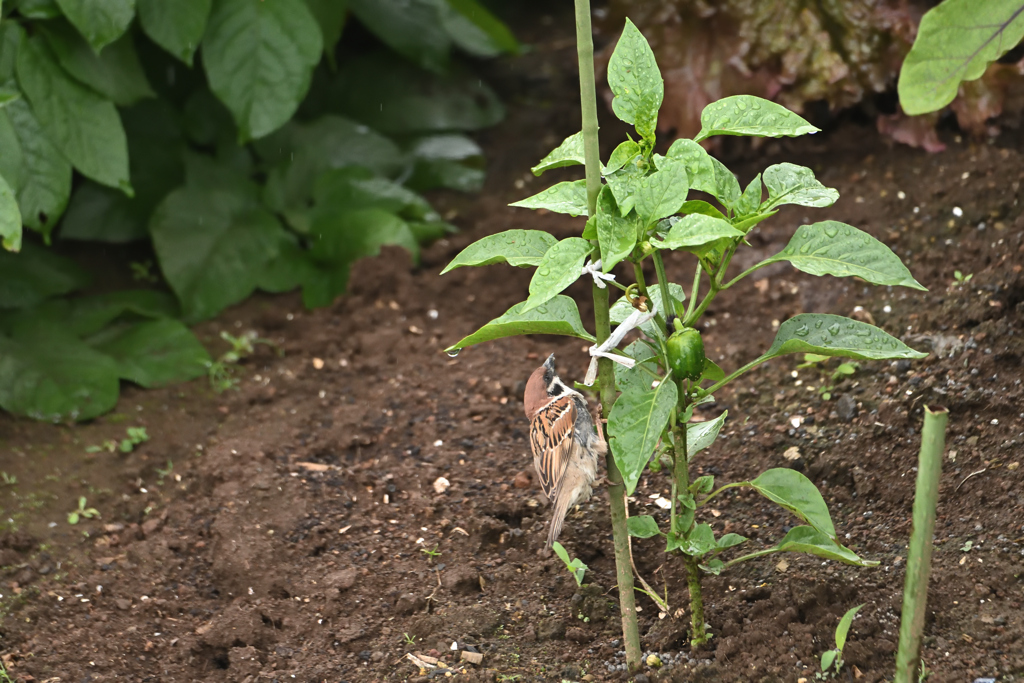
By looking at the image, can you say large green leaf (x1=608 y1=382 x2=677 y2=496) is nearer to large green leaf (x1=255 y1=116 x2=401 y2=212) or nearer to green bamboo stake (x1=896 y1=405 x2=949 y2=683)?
green bamboo stake (x1=896 y1=405 x2=949 y2=683)

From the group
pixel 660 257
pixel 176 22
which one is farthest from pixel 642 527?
pixel 176 22

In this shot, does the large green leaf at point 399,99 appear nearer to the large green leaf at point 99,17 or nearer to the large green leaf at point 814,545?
the large green leaf at point 99,17

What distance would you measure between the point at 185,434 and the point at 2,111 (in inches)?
40.9

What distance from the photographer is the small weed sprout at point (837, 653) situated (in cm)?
146

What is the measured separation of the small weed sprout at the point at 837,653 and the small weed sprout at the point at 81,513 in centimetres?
178

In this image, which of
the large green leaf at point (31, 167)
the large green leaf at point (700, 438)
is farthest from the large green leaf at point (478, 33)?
the large green leaf at point (700, 438)

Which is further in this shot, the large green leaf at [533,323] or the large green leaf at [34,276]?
the large green leaf at [34,276]

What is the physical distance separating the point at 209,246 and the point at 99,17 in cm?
83

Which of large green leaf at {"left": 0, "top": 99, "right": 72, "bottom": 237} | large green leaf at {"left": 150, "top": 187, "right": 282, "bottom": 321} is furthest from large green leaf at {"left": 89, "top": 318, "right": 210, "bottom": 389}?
A: large green leaf at {"left": 0, "top": 99, "right": 72, "bottom": 237}

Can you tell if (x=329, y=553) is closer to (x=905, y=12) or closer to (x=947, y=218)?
(x=947, y=218)

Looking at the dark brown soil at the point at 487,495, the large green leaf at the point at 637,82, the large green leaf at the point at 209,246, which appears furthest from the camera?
the large green leaf at the point at 209,246

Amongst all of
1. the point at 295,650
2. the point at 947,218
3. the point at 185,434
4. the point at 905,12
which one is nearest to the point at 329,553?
the point at 295,650

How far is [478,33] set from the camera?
150 inches

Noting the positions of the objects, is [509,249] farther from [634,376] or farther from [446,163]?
[446,163]
